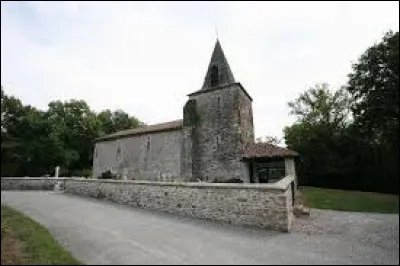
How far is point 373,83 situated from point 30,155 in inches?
1186

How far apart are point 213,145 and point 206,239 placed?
15731 mm

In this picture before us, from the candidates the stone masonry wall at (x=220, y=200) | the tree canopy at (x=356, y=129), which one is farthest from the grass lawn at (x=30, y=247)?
the tree canopy at (x=356, y=129)

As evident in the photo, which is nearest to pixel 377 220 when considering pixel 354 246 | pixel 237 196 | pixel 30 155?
pixel 354 246

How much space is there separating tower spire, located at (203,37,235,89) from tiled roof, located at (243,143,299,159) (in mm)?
6190

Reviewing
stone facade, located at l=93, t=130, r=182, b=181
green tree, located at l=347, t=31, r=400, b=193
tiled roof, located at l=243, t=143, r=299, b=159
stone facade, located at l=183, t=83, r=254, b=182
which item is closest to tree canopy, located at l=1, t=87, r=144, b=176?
stone facade, located at l=93, t=130, r=182, b=181

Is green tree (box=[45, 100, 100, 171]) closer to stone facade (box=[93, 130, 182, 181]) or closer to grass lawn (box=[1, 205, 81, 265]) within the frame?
stone facade (box=[93, 130, 182, 181])

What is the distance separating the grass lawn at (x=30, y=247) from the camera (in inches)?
270

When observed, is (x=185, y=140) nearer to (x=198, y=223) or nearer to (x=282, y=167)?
(x=282, y=167)

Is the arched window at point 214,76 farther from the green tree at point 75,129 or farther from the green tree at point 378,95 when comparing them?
the green tree at point 75,129

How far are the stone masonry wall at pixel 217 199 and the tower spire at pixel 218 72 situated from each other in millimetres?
13436

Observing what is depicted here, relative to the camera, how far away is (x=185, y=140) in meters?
25.5

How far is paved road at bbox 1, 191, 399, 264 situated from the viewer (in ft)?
24.9

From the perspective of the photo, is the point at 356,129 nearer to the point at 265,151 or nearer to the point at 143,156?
the point at 265,151

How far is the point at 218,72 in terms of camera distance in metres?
27.4
